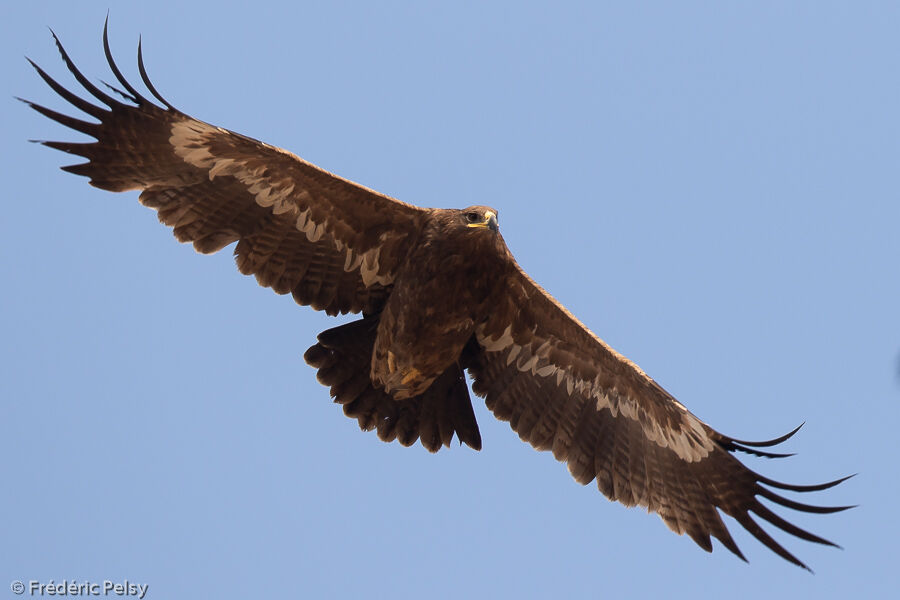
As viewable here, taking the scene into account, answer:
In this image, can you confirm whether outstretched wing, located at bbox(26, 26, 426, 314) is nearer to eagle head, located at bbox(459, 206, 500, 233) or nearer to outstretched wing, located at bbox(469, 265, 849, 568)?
eagle head, located at bbox(459, 206, 500, 233)

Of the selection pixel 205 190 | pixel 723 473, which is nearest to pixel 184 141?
pixel 205 190

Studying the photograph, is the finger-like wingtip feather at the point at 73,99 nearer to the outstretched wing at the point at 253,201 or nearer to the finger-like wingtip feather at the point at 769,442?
the outstretched wing at the point at 253,201

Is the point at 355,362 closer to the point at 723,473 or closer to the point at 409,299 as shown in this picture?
the point at 409,299

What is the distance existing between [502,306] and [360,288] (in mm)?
1269

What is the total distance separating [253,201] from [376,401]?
2.05 metres

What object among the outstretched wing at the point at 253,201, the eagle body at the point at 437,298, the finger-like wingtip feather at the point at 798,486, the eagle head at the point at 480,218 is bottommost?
the finger-like wingtip feather at the point at 798,486

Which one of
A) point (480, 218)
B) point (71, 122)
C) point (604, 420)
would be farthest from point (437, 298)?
point (71, 122)

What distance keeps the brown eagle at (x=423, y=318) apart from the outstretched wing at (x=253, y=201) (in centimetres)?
1

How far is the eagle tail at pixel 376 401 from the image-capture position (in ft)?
34.3

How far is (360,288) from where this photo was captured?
10.5 metres

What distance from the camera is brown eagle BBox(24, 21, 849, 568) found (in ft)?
32.3

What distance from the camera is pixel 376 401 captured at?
10539 millimetres

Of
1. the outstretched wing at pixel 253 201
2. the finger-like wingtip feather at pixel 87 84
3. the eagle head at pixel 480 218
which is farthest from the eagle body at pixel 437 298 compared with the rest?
the finger-like wingtip feather at pixel 87 84

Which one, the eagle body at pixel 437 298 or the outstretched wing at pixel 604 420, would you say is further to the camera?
the outstretched wing at pixel 604 420
